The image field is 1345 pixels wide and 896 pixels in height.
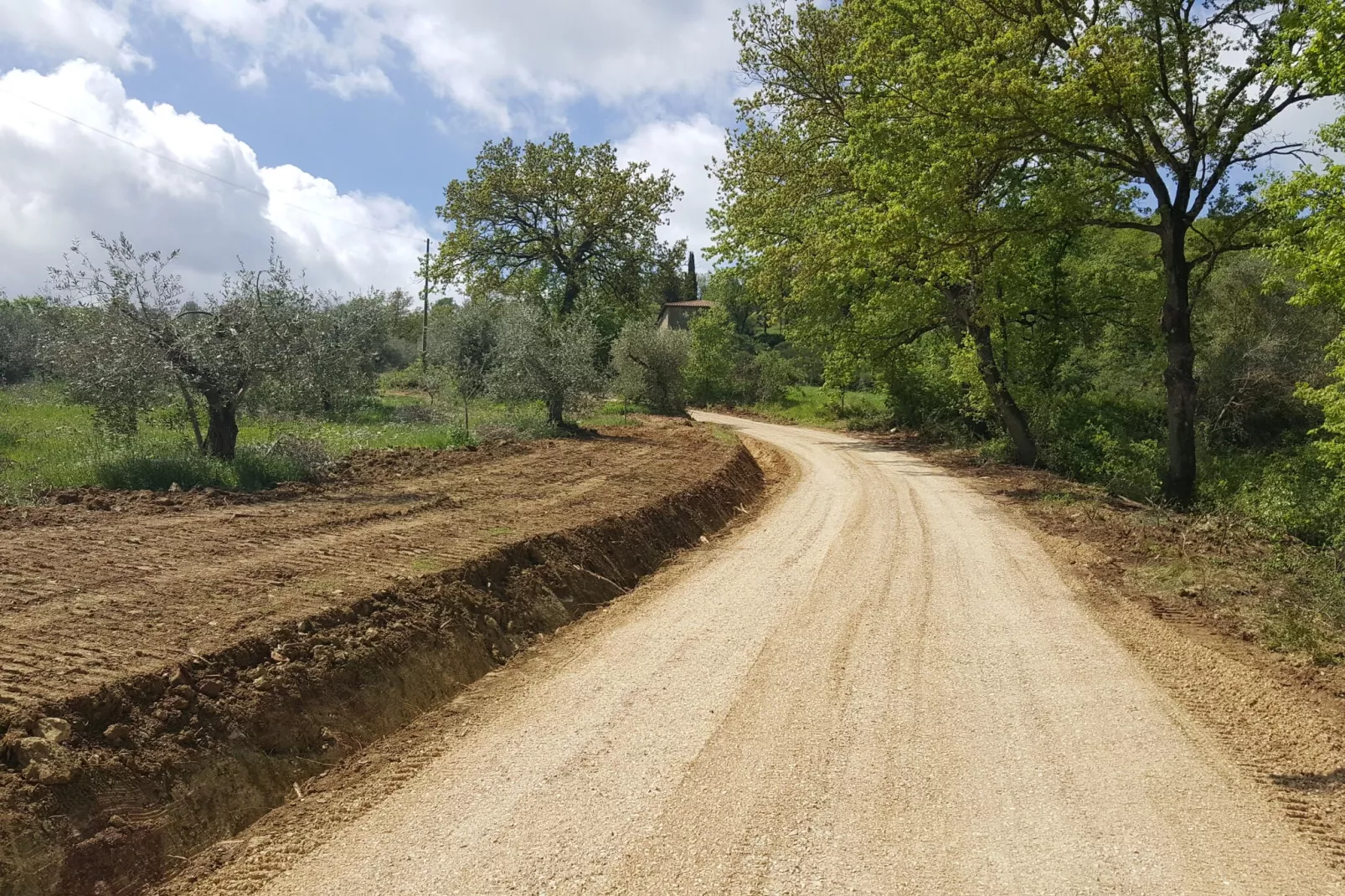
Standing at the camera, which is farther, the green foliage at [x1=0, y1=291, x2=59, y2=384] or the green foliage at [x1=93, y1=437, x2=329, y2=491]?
the green foliage at [x1=0, y1=291, x2=59, y2=384]

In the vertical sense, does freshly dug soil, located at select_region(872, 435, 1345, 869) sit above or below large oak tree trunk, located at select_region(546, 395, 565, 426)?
below

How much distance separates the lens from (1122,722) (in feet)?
19.0

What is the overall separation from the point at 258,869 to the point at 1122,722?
5.61m

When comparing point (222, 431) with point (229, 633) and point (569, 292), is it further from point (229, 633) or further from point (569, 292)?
point (569, 292)

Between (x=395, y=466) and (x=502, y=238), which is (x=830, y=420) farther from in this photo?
(x=395, y=466)

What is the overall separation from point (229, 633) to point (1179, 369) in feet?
53.1

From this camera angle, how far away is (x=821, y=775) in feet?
16.1

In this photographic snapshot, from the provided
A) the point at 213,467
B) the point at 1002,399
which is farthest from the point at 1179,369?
the point at 213,467

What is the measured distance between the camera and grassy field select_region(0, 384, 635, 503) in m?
10.7

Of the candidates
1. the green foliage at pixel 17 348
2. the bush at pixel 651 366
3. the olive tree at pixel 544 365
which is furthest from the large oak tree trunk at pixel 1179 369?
the green foliage at pixel 17 348

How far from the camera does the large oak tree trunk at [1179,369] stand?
49.6 ft

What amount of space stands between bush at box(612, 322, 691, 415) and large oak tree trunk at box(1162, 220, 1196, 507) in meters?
21.2

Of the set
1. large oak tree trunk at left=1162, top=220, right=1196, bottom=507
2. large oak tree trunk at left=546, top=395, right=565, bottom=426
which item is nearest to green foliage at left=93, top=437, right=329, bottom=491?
large oak tree trunk at left=546, top=395, right=565, bottom=426

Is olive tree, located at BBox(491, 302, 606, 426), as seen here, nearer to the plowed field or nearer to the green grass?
the plowed field
